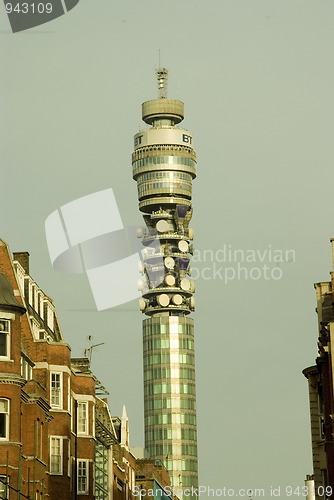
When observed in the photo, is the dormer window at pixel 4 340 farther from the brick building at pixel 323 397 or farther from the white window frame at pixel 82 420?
the white window frame at pixel 82 420

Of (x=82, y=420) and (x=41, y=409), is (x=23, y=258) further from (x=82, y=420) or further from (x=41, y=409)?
(x=41, y=409)

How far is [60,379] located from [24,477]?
37.8 ft

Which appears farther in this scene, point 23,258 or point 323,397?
point 23,258

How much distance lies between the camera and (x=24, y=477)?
263 ft

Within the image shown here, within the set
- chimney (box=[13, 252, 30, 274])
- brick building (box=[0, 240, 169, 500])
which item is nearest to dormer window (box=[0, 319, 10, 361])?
brick building (box=[0, 240, 169, 500])

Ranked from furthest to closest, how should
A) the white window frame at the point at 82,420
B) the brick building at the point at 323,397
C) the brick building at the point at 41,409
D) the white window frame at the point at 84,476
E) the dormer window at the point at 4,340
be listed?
the white window frame at the point at 82,420
the white window frame at the point at 84,476
the brick building at the point at 323,397
the dormer window at the point at 4,340
the brick building at the point at 41,409

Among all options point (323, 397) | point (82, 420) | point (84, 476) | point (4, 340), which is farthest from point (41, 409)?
point (323, 397)

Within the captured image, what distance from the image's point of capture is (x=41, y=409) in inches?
3302

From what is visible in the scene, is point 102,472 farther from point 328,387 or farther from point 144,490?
point 144,490

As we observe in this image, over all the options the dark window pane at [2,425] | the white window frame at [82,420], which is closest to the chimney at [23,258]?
the white window frame at [82,420]

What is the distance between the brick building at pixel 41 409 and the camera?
7581 centimetres

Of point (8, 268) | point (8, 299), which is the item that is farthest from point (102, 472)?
point (8, 299)

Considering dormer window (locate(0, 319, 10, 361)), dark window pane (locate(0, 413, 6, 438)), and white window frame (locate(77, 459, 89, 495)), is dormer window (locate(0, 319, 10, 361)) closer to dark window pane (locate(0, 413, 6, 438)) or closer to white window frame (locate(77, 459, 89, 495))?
dark window pane (locate(0, 413, 6, 438))

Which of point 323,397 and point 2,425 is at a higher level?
point 323,397
